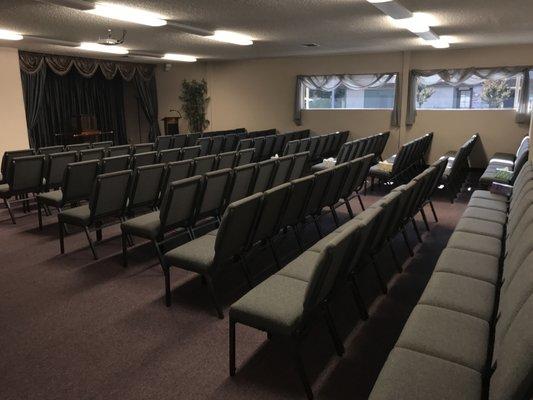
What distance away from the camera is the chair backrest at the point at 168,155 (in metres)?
5.99

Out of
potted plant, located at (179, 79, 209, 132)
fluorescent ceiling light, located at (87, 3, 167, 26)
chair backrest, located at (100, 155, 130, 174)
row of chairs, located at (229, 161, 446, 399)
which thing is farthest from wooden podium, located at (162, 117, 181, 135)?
row of chairs, located at (229, 161, 446, 399)

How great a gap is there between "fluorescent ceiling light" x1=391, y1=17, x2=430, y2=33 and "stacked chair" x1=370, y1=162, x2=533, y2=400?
3.67 meters

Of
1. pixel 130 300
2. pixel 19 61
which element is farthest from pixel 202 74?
pixel 130 300

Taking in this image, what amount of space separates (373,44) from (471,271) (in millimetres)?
6896

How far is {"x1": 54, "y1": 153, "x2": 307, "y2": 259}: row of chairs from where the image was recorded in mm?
3799

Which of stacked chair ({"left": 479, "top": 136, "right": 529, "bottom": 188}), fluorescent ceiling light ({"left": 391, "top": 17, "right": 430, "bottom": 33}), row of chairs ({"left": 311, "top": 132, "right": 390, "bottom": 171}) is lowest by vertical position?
stacked chair ({"left": 479, "top": 136, "right": 529, "bottom": 188})

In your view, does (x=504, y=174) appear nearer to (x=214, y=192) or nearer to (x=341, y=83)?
(x=214, y=192)

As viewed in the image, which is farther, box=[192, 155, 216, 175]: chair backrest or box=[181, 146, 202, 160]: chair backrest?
box=[181, 146, 202, 160]: chair backrest

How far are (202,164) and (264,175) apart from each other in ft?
3.15

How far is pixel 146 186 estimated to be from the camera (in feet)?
14.7

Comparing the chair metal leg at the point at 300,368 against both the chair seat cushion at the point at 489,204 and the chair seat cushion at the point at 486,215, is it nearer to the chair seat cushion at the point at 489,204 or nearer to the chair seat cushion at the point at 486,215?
the chair seat cushion at the point at 486,215

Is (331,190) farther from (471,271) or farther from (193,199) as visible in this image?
(471,271)

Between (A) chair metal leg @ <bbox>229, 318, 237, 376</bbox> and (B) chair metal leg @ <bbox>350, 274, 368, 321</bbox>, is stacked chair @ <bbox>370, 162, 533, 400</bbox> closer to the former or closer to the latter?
(B) chair metal leg @ <bbox>350, 274, 368, 321</bbox>

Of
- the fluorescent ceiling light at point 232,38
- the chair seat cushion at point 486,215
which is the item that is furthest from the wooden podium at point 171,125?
the chair seat cushion at point 486,215
